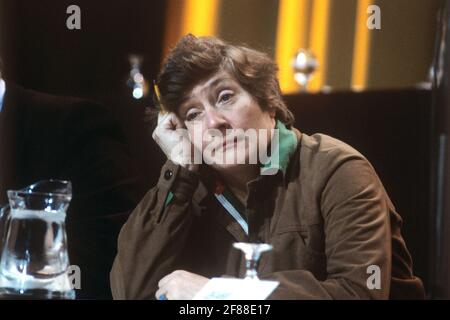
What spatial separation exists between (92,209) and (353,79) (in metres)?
0.66

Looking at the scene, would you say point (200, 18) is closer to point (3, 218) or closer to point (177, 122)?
point (177, 122)

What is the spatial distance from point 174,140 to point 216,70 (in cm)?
18

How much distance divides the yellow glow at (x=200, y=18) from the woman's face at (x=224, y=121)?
12 cm

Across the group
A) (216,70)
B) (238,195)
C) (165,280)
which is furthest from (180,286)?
(216,70)

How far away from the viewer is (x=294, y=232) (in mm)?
1707

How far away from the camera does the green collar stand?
5.81 ft

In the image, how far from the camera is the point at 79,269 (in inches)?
72.8

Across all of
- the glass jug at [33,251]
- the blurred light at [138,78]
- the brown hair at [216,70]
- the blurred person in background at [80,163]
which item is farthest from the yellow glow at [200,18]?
the glass jug at [33,251]

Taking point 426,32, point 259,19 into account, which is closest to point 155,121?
point 259,19

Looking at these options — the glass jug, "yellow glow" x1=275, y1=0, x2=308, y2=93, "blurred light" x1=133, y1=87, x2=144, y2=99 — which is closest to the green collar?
"yellow glow" x1=275, y1=0, x2=308, y2=93

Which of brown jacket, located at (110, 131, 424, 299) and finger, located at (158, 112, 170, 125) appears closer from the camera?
brown jacket, located at (110, 131, 424, 299)

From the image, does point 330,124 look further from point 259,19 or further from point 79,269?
point 79,269

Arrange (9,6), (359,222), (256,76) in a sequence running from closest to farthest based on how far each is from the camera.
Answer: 1. (359,222)
2. (256,76)
3. (9,6)

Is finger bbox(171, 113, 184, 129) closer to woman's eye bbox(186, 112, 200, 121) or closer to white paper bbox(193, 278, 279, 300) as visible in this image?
woman's eye bbox(186, 112, 200, 121)
